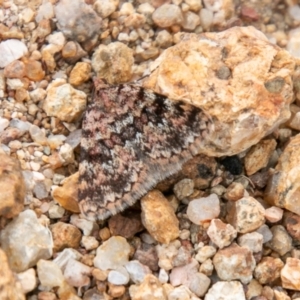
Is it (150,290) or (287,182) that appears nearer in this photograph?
(150,290)

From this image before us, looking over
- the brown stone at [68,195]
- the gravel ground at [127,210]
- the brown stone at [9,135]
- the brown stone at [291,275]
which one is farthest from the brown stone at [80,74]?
the brown stone at [291,275]

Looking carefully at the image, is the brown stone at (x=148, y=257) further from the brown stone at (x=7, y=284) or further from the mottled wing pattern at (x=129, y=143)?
the brown stone at (x=7, y=284)

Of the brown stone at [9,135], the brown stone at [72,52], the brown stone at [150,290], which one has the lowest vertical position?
the brown stone at [150,290]

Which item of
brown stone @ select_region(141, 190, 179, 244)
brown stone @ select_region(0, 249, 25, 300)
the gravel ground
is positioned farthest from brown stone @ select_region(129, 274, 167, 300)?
brown stone @ select_region(0, 249, 25, 300)

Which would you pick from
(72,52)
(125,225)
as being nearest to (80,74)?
(72,52)

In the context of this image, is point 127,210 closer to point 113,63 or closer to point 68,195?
point 68,195

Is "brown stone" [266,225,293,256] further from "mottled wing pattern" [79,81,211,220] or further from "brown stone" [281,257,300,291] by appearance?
"mottled wing pattern" [79,81,211,220]

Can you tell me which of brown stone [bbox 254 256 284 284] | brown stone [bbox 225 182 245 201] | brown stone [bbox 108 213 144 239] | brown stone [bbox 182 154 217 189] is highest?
brown stone [bbox 182 154 217 189]
